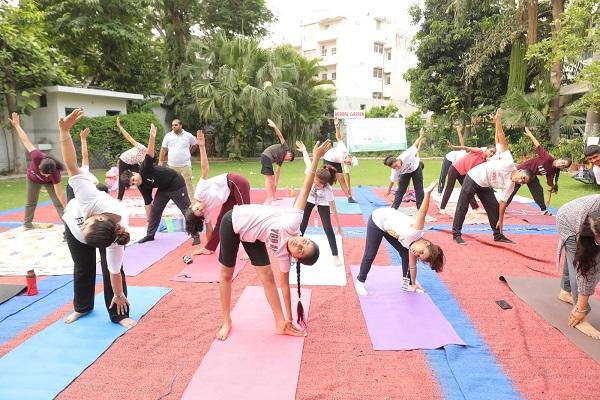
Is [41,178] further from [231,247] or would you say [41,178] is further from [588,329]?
[588,329]

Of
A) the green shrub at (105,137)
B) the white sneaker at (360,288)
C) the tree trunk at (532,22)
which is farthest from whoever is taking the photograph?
the green shrub at (105,137)

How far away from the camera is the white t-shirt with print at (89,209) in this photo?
3.04 m

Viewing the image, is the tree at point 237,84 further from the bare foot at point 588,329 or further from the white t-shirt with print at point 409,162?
the bare foot at point 588,329

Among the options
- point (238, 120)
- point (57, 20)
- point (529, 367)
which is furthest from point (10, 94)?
point (529, 367)

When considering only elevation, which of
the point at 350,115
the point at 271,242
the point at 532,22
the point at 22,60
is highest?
the point at 532,22

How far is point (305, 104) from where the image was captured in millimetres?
20312

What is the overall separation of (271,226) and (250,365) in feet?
3.21

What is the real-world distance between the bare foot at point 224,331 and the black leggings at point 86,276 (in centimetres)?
85

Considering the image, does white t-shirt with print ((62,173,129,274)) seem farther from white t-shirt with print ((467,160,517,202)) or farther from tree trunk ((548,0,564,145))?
tree trunk ((548,0,564,145))

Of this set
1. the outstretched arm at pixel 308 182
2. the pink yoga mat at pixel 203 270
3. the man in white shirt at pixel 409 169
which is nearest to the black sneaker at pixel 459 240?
the man in white shirt at pixel 409 169

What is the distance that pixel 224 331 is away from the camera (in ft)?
10.7

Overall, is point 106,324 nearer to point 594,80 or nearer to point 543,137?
point 594,80

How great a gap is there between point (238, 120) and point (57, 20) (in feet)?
26.0

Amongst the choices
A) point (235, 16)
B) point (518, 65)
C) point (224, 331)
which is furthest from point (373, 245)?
point (235, 16)
